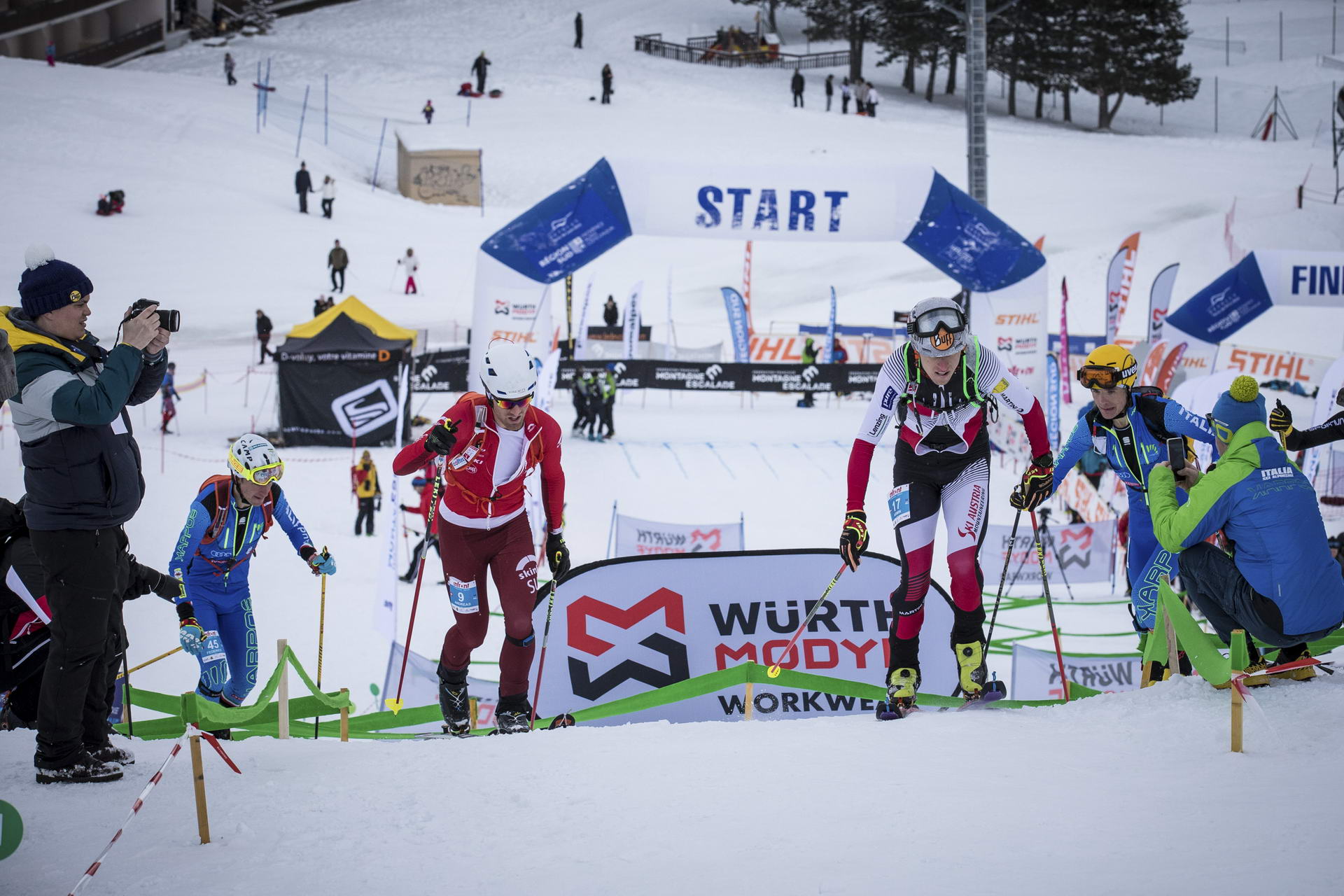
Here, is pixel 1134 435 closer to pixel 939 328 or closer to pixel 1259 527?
pixel 1259 527

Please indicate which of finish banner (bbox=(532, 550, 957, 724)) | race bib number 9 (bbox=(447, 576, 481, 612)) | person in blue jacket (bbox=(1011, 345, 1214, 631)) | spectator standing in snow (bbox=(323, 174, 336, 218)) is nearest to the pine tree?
spectator standing in snow (bbox=(323, 174, 336, 218))

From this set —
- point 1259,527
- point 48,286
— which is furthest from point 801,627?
point 48,286

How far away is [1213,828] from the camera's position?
3252mm

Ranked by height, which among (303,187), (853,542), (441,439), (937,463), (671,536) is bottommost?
(671,536)

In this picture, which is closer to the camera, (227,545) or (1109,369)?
(1109,369)

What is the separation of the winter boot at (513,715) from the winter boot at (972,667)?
2.03 metres

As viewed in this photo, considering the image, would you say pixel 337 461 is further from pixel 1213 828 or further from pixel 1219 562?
pixel 1213 828

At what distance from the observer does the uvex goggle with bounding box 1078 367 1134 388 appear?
224 inches

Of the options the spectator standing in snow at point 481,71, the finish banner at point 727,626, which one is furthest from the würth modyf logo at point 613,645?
the spectator standing in snow at point 481,71

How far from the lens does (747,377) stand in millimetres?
21422

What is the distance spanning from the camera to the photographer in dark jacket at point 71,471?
350 cm

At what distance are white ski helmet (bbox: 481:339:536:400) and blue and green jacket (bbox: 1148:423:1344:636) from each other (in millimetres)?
2797

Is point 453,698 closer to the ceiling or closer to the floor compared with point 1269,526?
closer to the floor

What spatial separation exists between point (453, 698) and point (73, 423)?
8.13ft
